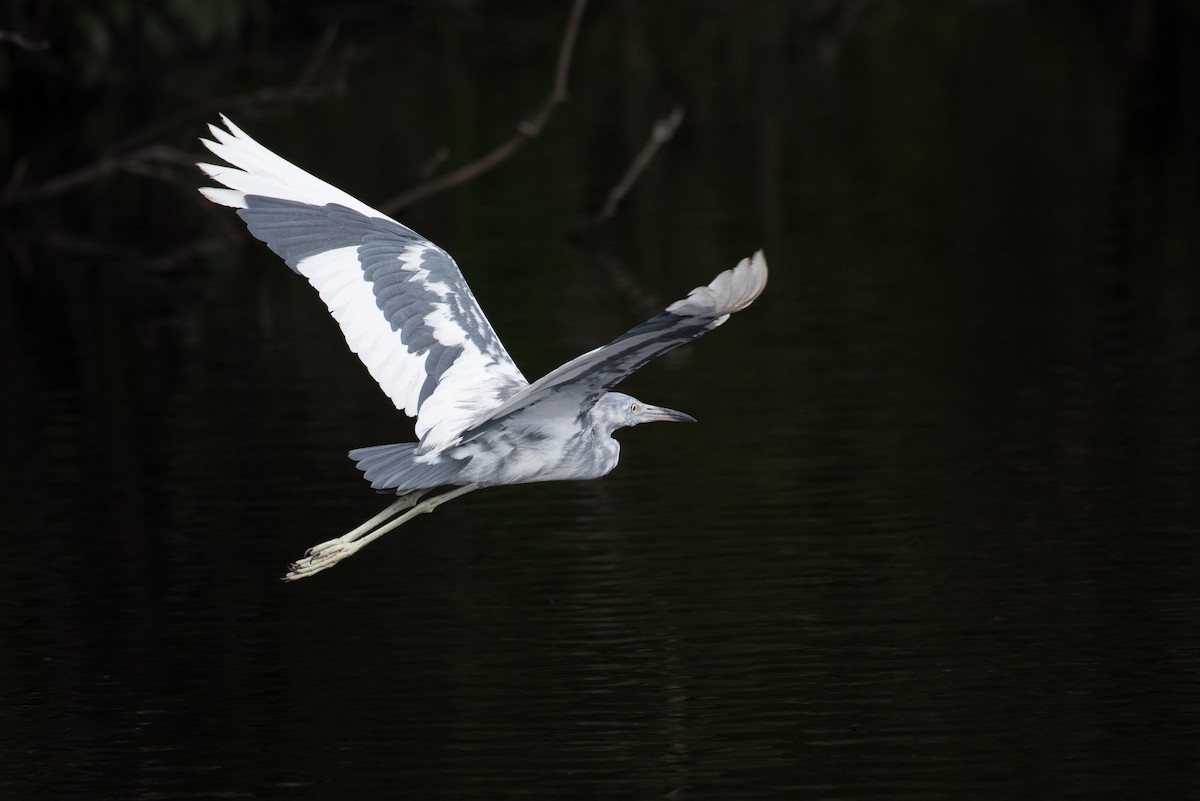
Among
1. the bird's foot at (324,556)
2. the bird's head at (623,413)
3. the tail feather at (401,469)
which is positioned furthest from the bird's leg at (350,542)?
the bird's head at (623,413)

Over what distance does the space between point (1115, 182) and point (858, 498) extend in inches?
470

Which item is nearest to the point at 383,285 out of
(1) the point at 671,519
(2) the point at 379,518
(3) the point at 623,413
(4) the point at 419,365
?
(4) the point at 419,365

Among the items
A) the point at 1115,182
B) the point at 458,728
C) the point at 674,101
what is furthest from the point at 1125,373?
the point at 674,101

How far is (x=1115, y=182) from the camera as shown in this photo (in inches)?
872

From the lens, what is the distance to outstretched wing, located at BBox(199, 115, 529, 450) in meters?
9.05

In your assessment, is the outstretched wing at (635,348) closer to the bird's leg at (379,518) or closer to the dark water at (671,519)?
the bird's leg at (379,518)

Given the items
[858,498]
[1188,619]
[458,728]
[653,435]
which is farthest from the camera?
[653,435]

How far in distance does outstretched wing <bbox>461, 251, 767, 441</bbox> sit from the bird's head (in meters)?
0.30

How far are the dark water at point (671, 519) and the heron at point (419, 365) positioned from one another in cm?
78

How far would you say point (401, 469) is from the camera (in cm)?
846

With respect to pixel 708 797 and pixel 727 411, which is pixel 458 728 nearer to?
pixel 708 797

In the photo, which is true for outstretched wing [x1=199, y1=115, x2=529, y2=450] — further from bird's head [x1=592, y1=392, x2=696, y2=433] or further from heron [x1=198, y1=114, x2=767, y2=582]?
bird's head [x1=592, y1=392, x2=696, y2=433]

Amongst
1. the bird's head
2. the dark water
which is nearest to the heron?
the bird's head

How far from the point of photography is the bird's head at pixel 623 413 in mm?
8867
